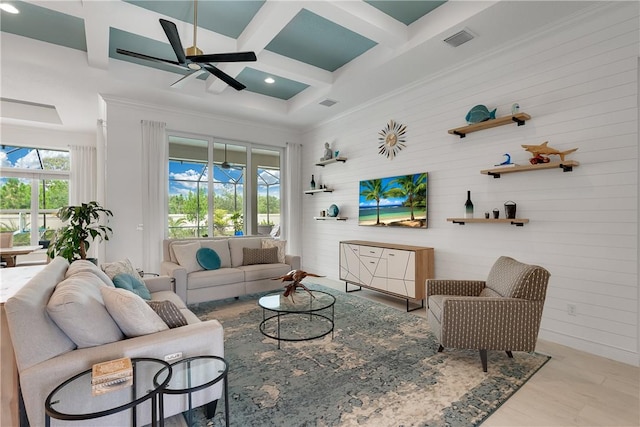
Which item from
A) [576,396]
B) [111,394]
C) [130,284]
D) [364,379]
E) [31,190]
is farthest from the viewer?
[31,190]

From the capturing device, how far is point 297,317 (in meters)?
3.71

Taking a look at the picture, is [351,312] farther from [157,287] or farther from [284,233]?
[284,233]

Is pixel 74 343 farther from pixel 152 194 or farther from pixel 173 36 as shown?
pixel 152 194

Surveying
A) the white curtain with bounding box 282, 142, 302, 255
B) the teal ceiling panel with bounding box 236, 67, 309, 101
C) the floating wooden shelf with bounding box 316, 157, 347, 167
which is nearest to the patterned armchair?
the floating wooden shelf with bounding box 316, 157, 347, 167

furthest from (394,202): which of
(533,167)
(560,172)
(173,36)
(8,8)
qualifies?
(8,8)

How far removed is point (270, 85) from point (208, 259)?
2.98 meters

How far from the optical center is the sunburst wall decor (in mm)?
4695

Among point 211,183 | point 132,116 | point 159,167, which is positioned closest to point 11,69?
point 132,116

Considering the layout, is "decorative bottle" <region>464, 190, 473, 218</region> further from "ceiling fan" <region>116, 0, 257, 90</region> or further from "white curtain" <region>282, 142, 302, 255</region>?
"white curtain" <region>282, 142, 302, 255</region>

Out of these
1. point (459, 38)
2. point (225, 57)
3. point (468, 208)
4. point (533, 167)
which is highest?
point (459, 38)

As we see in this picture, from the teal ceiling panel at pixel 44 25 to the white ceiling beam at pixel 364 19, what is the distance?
8.88 ft

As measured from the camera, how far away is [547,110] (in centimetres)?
319

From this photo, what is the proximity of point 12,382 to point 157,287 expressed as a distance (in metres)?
1.84

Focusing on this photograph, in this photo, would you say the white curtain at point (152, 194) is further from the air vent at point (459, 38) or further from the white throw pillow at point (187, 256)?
the air vent at point (459, 38)
